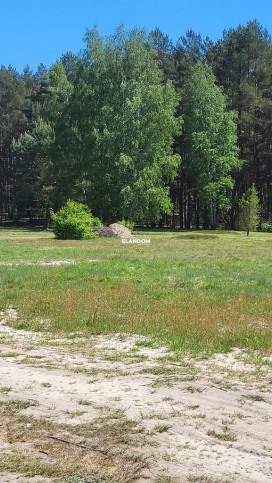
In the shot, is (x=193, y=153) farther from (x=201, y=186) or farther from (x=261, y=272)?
(x=261, y=272)

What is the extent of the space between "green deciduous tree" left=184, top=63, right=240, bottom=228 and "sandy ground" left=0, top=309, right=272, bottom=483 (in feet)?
180

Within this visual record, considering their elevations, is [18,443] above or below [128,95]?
below

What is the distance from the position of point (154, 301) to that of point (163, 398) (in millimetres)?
Answer: 7040

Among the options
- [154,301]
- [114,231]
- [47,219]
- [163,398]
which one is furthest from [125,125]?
[163,398]

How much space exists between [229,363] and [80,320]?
14.2 ft

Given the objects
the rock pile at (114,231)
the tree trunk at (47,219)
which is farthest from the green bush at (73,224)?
the tree trunk at (47,219)

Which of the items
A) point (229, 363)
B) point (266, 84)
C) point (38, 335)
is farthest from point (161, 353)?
point (266, 84)

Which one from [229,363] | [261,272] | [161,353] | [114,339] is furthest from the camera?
[261,272]

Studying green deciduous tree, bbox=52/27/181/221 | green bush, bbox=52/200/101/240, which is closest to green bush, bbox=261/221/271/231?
green deciduous tree, bbox=52/27/181/221

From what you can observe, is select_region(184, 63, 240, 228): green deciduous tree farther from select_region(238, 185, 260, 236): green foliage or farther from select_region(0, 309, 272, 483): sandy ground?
select_region(0, 309, 272, 483): sandy ground

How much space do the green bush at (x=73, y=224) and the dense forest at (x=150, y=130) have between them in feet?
31.0

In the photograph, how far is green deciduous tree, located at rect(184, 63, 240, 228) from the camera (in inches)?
2502

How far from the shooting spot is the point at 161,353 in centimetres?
984

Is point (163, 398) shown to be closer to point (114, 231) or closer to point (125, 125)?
point (114, 231)
